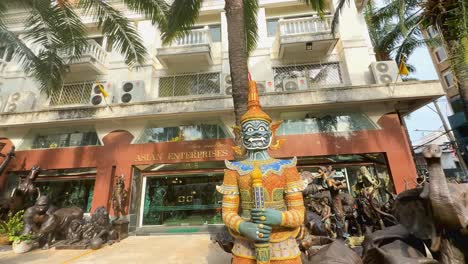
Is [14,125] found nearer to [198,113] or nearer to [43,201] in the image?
[43,201]

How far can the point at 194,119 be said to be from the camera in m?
9.91

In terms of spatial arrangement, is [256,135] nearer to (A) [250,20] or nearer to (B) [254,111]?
(B) [254,111]

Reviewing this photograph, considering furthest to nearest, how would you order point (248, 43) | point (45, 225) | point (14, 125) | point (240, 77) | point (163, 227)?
point (14, 125) → point (163, 227) → point (248, 43) → point (45, 225) → point (240, 77)

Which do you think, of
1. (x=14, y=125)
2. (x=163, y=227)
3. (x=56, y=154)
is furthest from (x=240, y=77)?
(x=14, y=125)

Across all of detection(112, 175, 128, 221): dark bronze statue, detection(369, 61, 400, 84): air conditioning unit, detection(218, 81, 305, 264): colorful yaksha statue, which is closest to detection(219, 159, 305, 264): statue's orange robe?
detection(218, 81, 305, 264): colorful yaksha statue

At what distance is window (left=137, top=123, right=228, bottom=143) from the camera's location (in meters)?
9.62

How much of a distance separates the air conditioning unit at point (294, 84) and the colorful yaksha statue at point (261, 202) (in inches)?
317

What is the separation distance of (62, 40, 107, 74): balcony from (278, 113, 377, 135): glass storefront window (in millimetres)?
9316

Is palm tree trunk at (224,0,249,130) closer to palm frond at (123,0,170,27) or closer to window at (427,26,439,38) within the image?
palm frond at (123,0,170,27)

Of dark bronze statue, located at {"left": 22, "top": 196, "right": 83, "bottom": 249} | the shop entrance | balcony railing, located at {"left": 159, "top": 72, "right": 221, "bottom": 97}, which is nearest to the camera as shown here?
dark bronze statue, located at {"left": 22, "top": 196, "right": 83, "bottom": 249}

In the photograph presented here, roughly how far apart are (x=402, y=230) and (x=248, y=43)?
662 centimetres

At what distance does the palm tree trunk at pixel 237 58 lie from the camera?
4500mm

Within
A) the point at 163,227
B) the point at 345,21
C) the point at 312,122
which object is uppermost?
the point at 345,21

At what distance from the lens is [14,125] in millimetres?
9828
